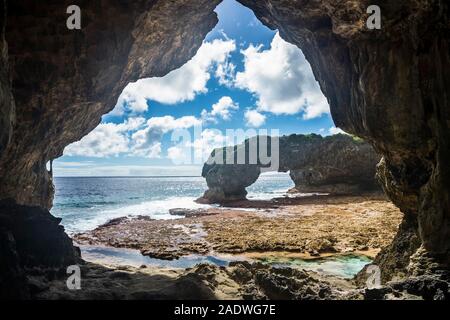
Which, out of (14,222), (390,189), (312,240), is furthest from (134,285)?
(312,240)

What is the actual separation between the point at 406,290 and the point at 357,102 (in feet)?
20.5

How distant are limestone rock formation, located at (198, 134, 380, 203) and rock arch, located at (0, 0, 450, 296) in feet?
120

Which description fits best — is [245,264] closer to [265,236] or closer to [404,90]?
[404,90]

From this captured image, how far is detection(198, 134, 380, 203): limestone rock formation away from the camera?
47931 millimetres

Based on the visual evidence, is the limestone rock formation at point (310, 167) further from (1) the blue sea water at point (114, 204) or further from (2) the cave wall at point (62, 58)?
(2) the cave wall at point (62, 58)

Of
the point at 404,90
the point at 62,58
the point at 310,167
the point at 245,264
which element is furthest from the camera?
the point at 310,167

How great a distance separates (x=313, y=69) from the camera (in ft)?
48.0

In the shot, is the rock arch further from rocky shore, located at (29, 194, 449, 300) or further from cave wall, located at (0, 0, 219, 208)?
rocky shore, located at (29, 194, 449, 300)

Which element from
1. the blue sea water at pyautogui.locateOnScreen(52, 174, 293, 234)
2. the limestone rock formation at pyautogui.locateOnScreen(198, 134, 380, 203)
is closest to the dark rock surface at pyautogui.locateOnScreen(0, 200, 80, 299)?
the blue sea water at pyautogui.locateOnScreen(52, 174, 293, 234)

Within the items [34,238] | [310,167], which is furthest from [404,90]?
[310,167]

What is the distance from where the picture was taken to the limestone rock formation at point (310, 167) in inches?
1887

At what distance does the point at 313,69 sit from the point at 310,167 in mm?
42419

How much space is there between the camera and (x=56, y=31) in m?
12.5

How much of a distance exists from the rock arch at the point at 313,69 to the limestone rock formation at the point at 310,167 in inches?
1438
